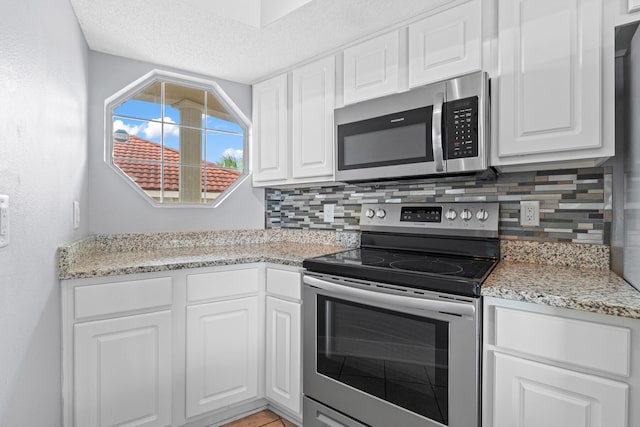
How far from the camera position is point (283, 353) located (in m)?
1.93

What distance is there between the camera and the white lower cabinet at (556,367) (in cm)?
100

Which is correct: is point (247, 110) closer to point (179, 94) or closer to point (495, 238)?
point (179, 94)

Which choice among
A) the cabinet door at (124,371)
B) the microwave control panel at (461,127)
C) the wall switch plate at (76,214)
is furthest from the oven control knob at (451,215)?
the wall switch plate at (76,214)

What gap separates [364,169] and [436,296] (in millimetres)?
834

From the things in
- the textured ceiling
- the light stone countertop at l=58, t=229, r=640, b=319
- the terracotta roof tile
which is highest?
the textured ceiling

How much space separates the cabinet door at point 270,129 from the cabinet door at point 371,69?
57 cm

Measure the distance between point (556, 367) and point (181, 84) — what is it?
8.70 ft

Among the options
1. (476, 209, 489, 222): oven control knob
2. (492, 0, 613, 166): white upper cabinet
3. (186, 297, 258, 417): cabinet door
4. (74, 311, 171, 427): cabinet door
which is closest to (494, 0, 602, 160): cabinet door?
(492, 0, 613, 166): white upper cabinet

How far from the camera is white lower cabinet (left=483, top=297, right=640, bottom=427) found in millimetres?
1002

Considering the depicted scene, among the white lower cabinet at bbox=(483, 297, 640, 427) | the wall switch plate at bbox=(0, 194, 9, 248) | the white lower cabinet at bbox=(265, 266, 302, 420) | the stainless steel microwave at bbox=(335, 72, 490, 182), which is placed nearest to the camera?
the wall switch plate at bbox=(0, 194, 9, 248)

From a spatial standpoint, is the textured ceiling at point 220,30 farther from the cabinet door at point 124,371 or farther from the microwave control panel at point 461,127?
the cabinet door at point 124,371

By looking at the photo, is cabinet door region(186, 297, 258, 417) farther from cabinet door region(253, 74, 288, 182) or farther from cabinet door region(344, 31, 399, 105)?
cabinet door region(344, 31, 399, 105)

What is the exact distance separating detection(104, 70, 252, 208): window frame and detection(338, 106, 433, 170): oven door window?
107 cm

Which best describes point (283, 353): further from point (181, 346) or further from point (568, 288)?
point (568, 288)
